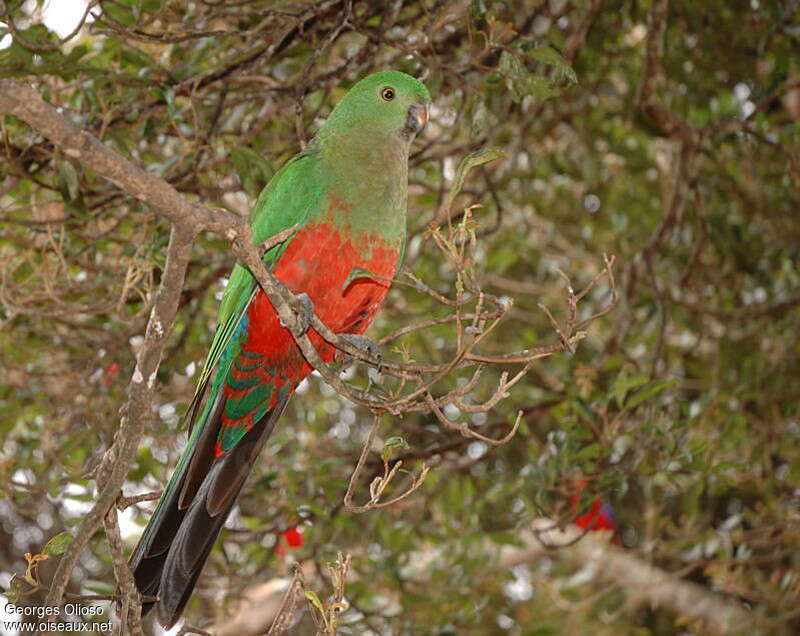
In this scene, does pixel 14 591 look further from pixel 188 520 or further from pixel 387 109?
pixel 387 109

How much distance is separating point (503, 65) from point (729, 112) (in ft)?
6.38

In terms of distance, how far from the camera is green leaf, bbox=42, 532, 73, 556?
1.89 meters

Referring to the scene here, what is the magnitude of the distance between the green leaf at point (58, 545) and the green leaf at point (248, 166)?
1.23m

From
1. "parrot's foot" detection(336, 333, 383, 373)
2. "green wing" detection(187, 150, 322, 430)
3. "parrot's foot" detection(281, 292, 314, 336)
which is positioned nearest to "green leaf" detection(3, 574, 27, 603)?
"green wing" detection(187, 150, 322, 430)

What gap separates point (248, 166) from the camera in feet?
9.04

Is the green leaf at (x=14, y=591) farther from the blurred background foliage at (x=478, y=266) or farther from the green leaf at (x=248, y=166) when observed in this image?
the green leaf at (x=248, y=166)

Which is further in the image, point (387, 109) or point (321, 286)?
point (387, 109)

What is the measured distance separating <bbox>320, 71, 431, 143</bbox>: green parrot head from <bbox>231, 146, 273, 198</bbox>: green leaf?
258 millimetres

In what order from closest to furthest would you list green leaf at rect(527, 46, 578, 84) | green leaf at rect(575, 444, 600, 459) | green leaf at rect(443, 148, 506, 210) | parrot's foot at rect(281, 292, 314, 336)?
green leaf at rect(443, 148, 506, 210) → parrot's foot at rect(281, 292, 314, 336) → green leaf at rect(527, 46, 578, 84) → green leaf at rect(575, 444, 600, 459)

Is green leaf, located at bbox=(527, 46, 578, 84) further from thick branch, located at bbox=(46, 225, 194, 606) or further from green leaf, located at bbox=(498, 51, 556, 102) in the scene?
thick branch, located at bbox=(46, 225, 194, 606)

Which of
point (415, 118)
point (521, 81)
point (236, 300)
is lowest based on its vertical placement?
point (236, 300)

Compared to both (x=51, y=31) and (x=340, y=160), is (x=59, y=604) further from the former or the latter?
(x=51, y=31)

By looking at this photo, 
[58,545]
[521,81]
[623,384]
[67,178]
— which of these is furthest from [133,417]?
[623,384]

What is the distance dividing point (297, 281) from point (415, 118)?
67 cm
